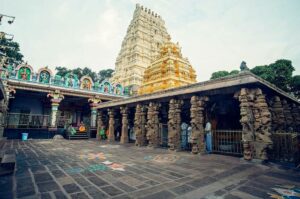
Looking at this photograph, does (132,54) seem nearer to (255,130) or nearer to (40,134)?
(40,134)

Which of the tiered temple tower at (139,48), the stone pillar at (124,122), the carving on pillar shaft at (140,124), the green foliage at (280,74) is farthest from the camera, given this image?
the tiered temple tower at (139,48)

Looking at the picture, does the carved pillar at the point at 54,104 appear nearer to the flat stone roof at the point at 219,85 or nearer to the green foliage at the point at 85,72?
the flat stone roof at the point at 219,85

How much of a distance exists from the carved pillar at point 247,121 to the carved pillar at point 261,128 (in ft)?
0.53

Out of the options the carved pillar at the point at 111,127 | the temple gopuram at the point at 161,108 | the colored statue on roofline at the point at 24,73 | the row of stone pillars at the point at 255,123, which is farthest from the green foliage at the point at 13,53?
the row of stone pillars at the point at 255,123

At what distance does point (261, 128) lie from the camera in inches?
235

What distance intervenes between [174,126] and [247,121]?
3.59m

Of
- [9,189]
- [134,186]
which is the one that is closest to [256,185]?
[134,186]

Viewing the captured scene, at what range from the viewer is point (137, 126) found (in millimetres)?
10883

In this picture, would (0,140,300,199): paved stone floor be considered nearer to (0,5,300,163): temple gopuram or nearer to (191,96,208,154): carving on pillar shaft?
(0,5,300,163): temple gopuram

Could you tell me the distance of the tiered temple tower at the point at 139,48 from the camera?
98.5ft

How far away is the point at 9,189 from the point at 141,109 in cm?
826

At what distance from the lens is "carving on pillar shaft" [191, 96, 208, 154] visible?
7527 mm

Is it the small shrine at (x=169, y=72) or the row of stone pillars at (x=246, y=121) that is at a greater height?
the small shrine at (x=169, y=72)

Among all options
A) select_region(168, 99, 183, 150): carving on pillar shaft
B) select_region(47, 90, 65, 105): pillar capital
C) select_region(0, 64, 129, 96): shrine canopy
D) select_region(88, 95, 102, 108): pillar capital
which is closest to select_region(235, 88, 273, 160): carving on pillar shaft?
select_region(168, 99, 183, 150): carving on pillar shaft
